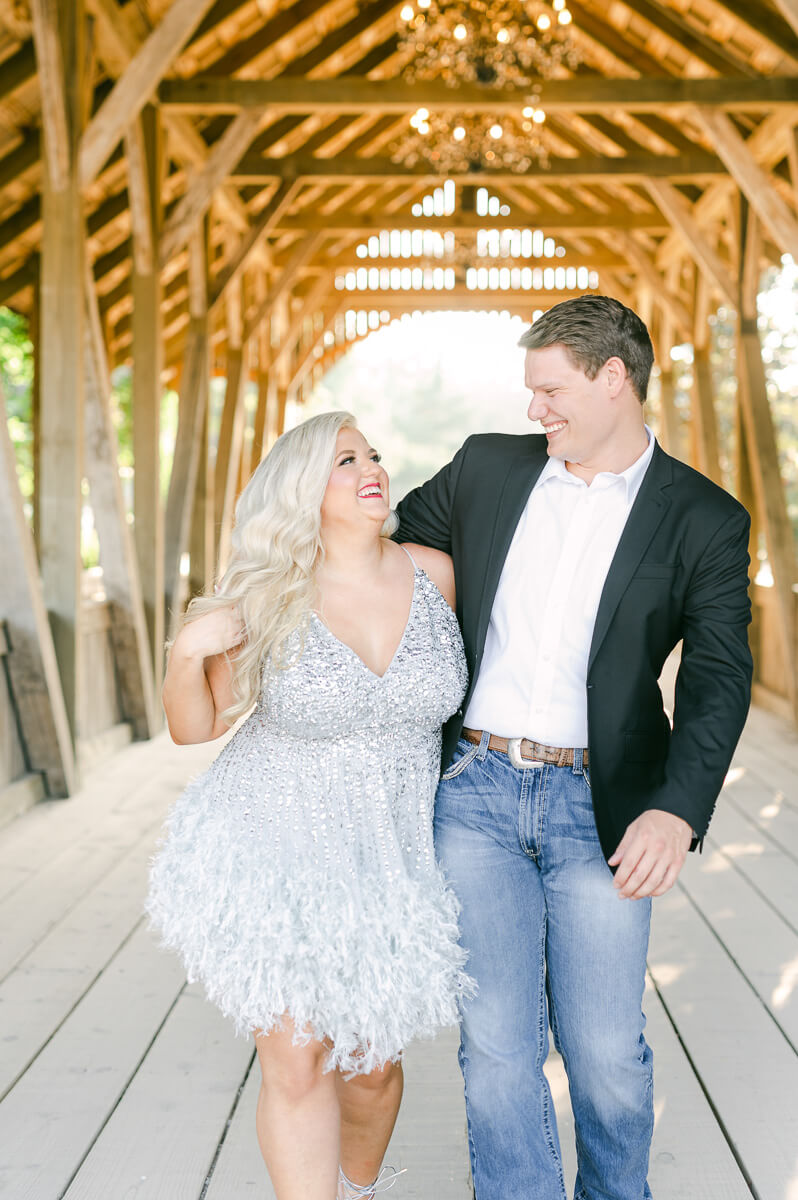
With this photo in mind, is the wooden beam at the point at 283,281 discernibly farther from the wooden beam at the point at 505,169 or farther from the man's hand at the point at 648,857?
the man's hand at the point at 648,857

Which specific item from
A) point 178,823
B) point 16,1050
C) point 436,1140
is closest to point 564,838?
point 178,823

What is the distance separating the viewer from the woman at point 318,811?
174cm

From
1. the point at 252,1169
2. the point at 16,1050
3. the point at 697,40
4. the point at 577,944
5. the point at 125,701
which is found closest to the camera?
the point at 577,944

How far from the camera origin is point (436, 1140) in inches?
92.4

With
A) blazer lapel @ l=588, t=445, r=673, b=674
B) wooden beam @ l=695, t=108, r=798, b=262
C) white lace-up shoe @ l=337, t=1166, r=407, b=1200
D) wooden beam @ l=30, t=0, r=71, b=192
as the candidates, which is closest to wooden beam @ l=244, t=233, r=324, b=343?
wooden beam @ l=695, t=108, r=798, b=262

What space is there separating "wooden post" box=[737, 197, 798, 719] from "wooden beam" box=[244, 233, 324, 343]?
14.3 ft

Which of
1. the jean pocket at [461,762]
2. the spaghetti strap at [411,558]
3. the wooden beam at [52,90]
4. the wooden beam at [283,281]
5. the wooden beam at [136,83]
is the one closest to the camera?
the jean pocket at [461,762]

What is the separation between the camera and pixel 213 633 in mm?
1857

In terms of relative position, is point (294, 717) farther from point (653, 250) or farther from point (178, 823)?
point (653, 250)

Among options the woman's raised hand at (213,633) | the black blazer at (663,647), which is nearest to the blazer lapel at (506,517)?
the black blazer at (663,647)

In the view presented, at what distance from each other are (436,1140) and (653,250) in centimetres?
1109

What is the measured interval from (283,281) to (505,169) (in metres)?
2.81

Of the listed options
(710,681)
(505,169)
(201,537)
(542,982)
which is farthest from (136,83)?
(542,982)

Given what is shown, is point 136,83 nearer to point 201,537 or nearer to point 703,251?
point 201,537
